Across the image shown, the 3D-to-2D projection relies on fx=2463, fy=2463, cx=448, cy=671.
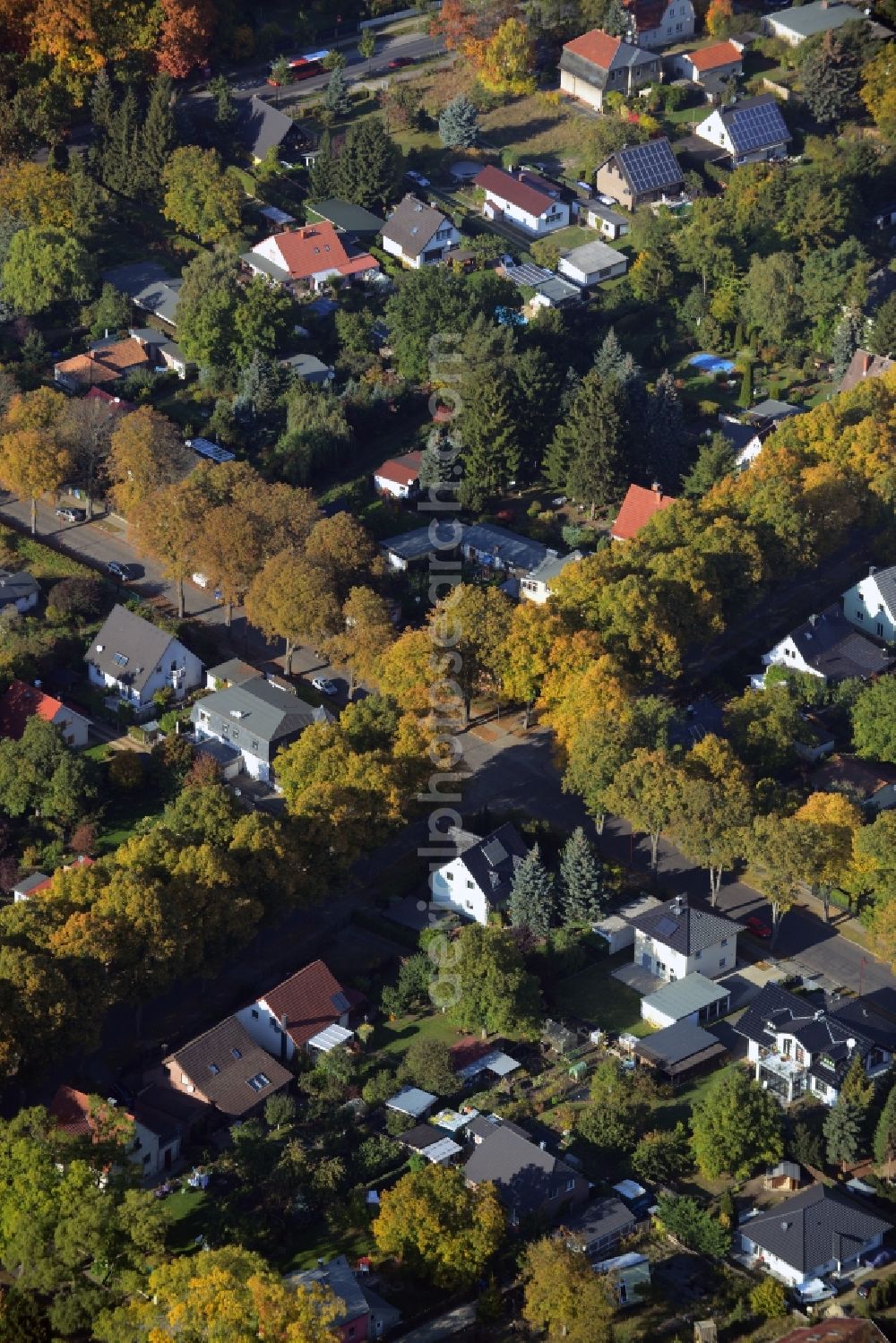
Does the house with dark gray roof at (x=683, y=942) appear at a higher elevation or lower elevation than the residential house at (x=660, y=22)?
lower

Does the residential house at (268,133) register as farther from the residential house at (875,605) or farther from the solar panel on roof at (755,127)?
the residential house at (875,605)

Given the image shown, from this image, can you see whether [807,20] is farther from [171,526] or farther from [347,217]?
[171,526]

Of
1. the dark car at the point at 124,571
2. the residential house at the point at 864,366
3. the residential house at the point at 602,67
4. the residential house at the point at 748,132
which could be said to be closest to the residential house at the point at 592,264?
the residential house at the point at 748,132

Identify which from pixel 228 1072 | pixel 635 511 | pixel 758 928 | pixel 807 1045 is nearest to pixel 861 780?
pixel 758 928

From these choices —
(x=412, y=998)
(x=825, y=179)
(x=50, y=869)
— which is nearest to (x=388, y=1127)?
(x=412, y=998)

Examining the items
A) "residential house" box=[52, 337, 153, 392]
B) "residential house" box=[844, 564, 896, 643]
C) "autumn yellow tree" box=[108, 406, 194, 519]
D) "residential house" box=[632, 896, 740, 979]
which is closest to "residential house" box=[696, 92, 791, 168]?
"residential house" box=[52, 337, 153, 392]

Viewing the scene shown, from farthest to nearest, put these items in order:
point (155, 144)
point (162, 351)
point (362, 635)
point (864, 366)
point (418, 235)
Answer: point (155, 144) → point (418, 235) → point (162, 351) → point (864, 366) → point (362, 635)
